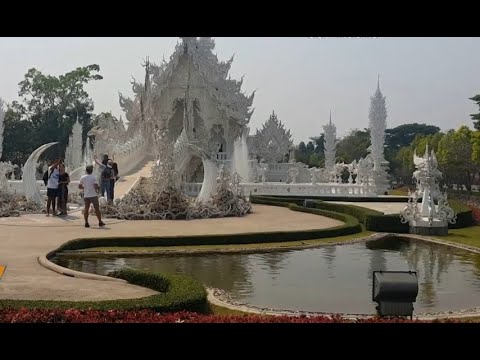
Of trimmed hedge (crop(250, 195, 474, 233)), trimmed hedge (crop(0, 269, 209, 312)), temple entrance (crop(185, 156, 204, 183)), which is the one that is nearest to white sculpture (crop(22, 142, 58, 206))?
trimmed hedge (crop(250, 195, 474, 233))

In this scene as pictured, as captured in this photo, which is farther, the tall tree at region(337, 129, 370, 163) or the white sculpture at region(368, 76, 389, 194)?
the tall tree at region(337, 129, 370, 163)

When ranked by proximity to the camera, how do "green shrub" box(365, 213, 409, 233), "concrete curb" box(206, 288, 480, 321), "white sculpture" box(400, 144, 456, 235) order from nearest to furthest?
"concrete curb" box(206, 288, 480, 321) → "white sculpture" box(400, 144, 456, 235) → "green shrub" box(365, 213, 409, 233)

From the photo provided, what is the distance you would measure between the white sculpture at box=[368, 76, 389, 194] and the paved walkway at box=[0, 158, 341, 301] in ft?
33.1

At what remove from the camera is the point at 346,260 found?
39.2 feet

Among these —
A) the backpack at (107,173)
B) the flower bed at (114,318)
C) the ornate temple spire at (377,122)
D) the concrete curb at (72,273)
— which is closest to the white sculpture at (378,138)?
the ornate temple spire at (377,122)

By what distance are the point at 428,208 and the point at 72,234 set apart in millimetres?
10152

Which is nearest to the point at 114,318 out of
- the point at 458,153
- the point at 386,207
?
the point at 386,207

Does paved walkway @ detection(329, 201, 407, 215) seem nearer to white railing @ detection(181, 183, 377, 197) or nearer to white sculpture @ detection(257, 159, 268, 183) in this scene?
white railing @ detection(181, 183, 377, 197)

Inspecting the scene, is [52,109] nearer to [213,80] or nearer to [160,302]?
[213,80]

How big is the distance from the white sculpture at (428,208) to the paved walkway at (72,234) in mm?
2579

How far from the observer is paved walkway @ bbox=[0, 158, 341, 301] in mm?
8039
